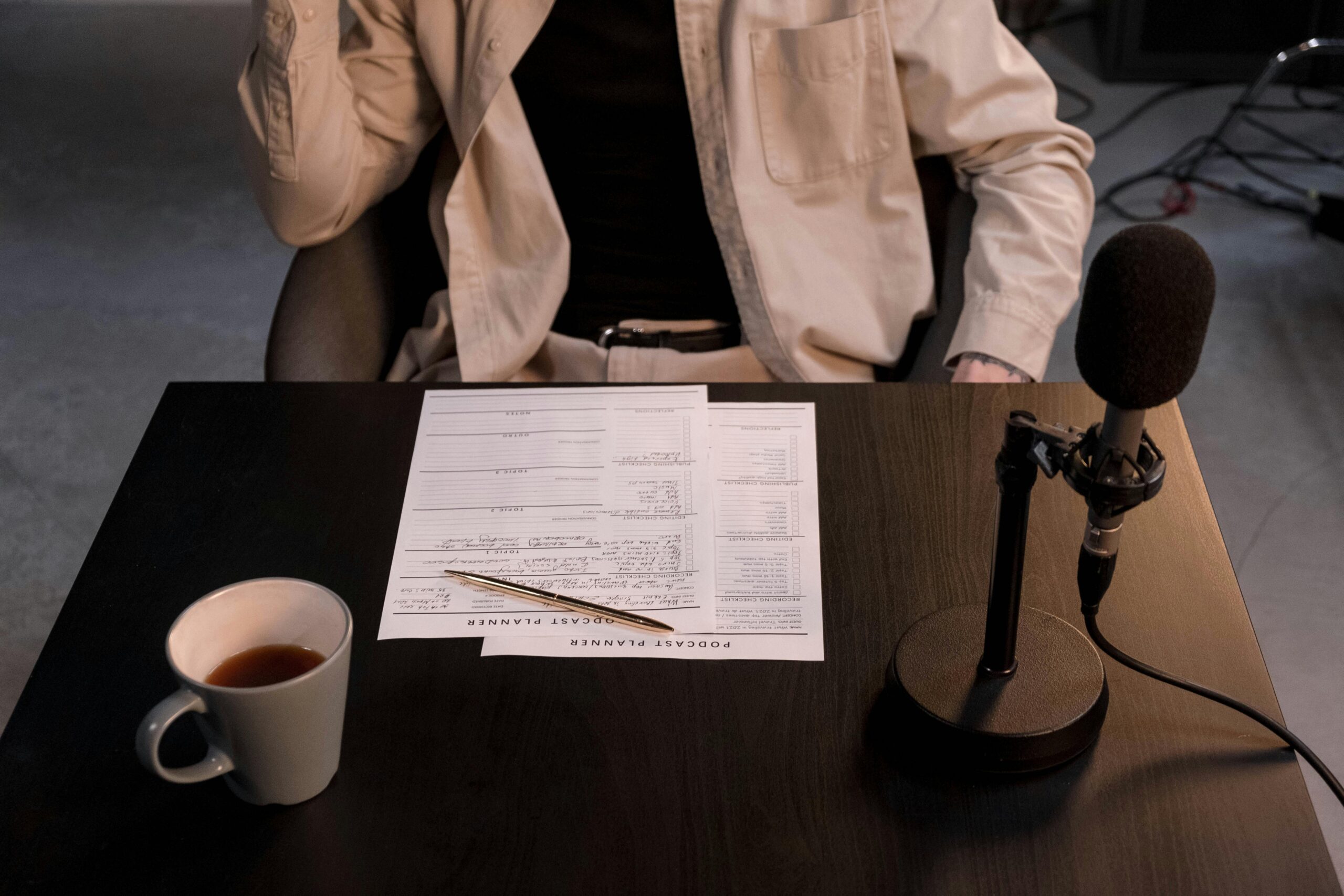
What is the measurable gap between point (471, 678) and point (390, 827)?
108 mm

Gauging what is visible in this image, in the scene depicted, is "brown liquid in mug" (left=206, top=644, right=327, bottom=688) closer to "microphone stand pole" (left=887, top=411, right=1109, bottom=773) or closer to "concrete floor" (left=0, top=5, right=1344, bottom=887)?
"microphone stand pole" (left=887, top=411, right=1109, bottom=773)

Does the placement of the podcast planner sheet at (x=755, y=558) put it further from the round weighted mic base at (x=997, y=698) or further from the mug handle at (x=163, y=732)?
the mug handle at (x=163, y=732)

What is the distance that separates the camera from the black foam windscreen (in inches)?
19.8

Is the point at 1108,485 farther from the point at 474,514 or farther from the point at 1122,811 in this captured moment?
the point at 474,514

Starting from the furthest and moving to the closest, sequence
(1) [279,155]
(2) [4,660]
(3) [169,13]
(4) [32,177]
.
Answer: (3) [169,13] < (4) [32,177] < (2) [4,660] < (1) [279,155]

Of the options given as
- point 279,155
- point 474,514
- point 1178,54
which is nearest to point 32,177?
point 279,155

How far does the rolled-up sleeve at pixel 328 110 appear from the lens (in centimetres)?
113

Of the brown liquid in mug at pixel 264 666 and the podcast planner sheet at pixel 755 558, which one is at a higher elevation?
the brown liquid in mug at pixel 264 666

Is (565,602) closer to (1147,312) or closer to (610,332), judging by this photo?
(1147,312)

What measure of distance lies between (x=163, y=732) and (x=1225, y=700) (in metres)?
0.56

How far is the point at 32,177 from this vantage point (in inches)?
117

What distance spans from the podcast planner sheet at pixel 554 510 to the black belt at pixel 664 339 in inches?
13.8

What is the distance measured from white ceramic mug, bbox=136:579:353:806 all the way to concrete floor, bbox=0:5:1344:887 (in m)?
0.73

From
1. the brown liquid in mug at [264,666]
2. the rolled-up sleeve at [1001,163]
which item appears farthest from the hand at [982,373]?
the brown liquid in mug at [264,666]
